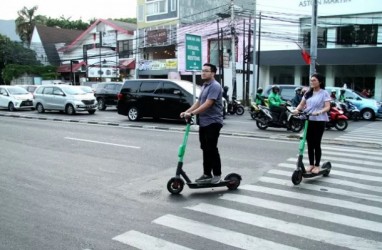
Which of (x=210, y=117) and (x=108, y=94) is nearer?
(x=210, y=117)

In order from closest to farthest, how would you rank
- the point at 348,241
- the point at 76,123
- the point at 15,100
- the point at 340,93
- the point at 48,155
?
1. the point at 348,241
2. the point at 48,155
3. the point at 76,123
4. the point at 340,93
5. the point at 15,100

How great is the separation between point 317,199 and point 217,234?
1996 mm

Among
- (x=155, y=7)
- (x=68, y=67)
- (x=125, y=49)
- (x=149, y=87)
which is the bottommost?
(x=149, y=87)

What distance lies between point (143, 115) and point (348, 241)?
1341cm

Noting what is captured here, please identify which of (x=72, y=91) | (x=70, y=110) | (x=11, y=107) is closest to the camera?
(x=70, y=110)

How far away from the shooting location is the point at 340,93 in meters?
18.7

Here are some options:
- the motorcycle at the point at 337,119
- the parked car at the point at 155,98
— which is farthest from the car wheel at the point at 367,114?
the parked car at the point at 155,98

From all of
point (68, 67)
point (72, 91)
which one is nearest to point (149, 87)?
point (72, 91)

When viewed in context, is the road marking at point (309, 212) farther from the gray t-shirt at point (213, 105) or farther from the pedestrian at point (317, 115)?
the pedestrian at point (317, 115)

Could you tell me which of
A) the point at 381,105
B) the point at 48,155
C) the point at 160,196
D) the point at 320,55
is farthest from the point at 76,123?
the point at 320,55

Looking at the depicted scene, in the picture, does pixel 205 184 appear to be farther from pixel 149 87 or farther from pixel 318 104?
pixel 149 87

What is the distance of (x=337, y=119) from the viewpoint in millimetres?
14164

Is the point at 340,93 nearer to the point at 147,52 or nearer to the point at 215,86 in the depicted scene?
the point at 215,86

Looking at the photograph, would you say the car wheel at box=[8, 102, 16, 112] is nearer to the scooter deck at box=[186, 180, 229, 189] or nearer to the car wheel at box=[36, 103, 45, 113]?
the car wheel at box=[36, 103, 45, 113]
